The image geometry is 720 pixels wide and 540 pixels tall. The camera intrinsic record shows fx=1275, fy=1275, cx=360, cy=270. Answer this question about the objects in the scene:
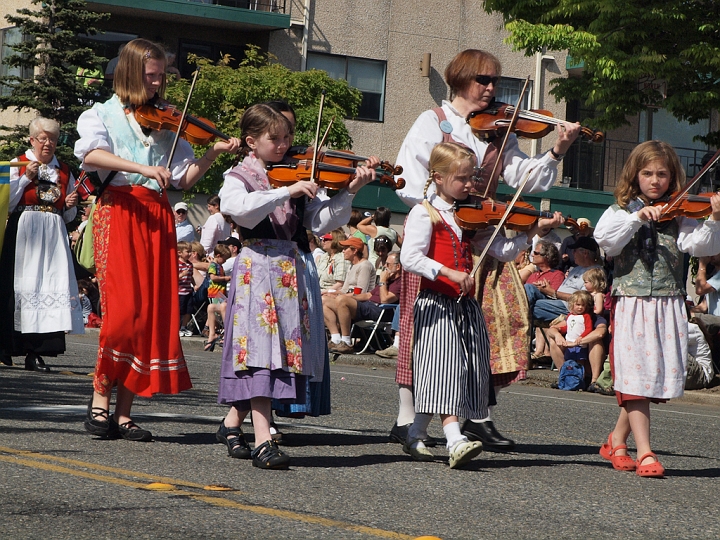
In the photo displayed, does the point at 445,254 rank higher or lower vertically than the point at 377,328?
higher

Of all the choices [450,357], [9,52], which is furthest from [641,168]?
[9,52]

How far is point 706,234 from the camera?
644 centimetres

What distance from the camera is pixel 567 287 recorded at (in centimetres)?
1459

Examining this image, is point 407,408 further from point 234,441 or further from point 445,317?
point 234,441

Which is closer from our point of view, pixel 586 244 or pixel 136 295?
pixel 136 295

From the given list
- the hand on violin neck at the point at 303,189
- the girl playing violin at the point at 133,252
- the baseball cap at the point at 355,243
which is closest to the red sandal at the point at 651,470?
the hand on violin neck at the point at 303,189

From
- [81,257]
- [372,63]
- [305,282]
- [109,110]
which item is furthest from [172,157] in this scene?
[372,63]

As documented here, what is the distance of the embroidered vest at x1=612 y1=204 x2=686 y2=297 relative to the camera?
661 cm

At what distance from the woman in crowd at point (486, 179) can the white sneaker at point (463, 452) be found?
78cm

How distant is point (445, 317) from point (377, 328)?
10.1m

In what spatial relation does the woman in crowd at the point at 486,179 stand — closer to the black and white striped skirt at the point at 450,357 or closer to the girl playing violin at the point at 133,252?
the black and white striped skirt at the point at 450,357

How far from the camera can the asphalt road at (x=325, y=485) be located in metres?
4.59

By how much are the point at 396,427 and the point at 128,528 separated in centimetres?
291

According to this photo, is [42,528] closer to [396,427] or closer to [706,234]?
[396,427]
